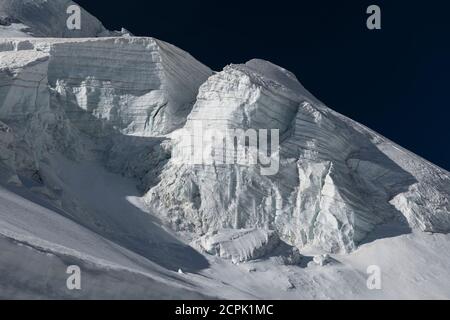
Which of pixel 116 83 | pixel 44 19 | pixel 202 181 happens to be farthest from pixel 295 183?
pixel 44 19

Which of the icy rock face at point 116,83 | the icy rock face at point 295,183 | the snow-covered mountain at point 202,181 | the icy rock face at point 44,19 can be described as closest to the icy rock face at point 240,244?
the snow-covered mountain at point 202,181

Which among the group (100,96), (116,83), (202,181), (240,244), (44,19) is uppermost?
(44,19)

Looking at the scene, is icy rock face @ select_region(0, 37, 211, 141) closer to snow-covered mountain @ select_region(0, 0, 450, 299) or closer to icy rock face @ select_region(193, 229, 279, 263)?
snow-covered mountain @ select_region(0, 0, 450, 299)

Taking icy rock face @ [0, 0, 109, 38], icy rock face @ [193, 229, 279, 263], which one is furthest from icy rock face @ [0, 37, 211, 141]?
icy rock face @ [0, 0, 109, 38]

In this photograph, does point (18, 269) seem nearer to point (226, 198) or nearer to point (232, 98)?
point (226, 198)

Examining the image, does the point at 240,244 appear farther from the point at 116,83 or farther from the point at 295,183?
the point at 116,83

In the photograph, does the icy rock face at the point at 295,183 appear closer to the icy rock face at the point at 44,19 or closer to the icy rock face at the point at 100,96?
the icy rock face at the point at 100,96
